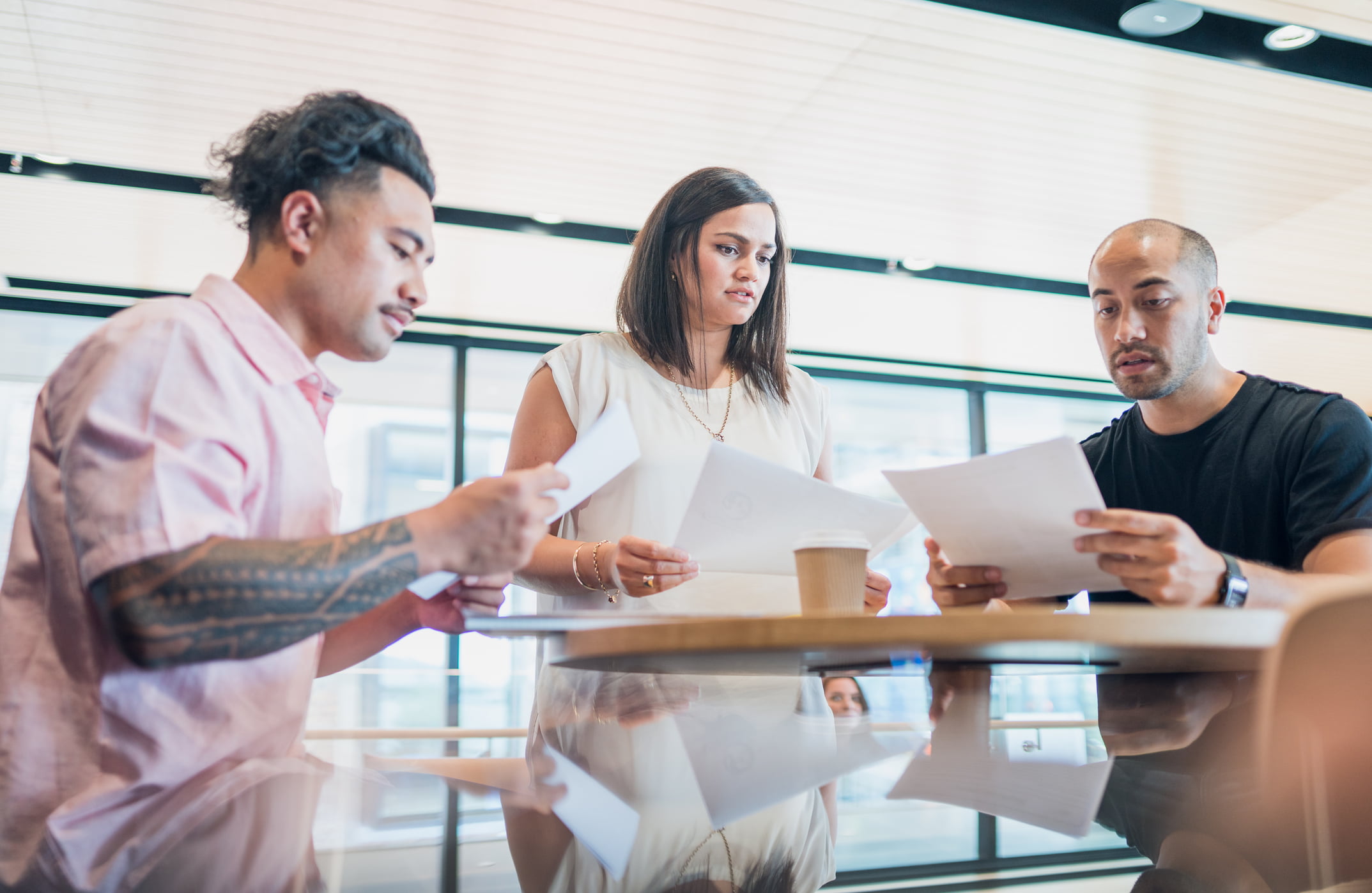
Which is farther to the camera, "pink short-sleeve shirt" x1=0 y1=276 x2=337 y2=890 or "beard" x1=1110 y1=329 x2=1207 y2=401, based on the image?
"beard" x1=1110 y1=329 x2=1207 y2=401

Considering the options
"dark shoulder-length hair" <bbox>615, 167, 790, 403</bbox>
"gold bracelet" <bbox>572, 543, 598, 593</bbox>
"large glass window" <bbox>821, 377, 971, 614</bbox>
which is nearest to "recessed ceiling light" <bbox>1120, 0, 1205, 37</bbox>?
"dark shoulder-length hair" <bbox>615, 167, 790, 403</bbox>

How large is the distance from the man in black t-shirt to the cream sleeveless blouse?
476mm

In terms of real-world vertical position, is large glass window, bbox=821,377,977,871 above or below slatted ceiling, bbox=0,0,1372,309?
below

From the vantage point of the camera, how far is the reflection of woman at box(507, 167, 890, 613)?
71.6 inches

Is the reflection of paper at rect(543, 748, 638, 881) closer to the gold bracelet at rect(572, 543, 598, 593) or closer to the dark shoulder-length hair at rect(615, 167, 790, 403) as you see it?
the gold bracelet at rect(572, 543, 598, 593)

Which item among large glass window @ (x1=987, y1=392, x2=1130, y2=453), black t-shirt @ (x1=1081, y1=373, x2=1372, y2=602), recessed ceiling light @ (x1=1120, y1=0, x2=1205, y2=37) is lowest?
black t-shirt @ (x1=1081, y1=373, x2=1372, y2=602)

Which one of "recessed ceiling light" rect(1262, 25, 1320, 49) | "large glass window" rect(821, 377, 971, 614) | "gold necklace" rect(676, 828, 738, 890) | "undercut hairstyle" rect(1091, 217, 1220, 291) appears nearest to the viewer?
"gold necklace" rect(676, 828, 738, 890)

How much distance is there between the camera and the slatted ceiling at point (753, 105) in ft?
11.1

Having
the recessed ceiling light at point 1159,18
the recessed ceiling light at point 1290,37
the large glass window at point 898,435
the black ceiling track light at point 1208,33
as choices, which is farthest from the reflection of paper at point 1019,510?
the large glass window at point 898,435

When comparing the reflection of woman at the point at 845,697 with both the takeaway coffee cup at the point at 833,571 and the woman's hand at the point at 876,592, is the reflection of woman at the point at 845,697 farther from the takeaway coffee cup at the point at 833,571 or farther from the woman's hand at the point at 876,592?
the takeaway coffee cup at the point at 833,571

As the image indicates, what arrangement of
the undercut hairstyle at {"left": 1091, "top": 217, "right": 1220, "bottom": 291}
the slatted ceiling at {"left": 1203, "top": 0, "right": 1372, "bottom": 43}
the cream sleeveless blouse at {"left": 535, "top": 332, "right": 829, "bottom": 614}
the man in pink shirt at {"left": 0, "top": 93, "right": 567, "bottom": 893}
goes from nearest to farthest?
the man in pink shirt at {"left": 0, "top": 93, "right": 567, "bottom": 893} → the cream sleeveless blouse at {"left": 535, "top": 332, "right": 829, "bottom": 614} → the undercut hairstyle at {"left": 1091, "top": 217, "right": 1220, "bottom": 291} → the slatted ceiling at {"left": 1203, "top": 0, "right": 1372, "bottom": 43}

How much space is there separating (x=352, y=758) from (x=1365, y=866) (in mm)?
919

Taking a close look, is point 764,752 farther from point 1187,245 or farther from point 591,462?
point 1187,245

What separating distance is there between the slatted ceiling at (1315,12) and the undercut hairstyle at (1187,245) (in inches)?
67.9
